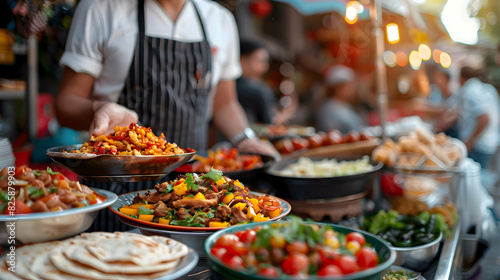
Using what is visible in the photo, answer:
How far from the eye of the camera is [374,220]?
2059mm

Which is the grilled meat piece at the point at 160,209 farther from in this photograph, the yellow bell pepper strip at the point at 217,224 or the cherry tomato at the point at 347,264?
the cherry tomato at the point at 347,264

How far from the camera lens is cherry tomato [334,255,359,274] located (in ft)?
2.98

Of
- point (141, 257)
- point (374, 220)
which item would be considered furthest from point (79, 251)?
point (374, 220)

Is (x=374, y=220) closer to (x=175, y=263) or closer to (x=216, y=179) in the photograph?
(x=216, y=179)

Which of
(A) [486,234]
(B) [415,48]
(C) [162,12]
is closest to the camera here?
(C) [162,12]

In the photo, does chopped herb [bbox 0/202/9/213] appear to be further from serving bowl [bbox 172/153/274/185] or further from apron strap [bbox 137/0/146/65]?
apron strap [bbox 137/0/146/65]

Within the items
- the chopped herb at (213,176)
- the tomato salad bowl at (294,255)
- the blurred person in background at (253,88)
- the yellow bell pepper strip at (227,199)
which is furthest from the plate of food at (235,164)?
the blurred person in background at (253,88)

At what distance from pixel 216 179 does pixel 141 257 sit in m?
0.45

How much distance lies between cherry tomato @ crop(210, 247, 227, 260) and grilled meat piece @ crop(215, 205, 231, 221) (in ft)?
0.74

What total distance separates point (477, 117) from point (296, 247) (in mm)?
6091

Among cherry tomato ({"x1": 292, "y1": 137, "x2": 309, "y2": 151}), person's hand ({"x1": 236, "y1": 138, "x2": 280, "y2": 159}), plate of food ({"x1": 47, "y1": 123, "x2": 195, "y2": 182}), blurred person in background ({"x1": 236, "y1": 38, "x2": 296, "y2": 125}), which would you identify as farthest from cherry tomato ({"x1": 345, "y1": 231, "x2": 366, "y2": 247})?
blurred person in background ({"x1": 236, "y1": 38, "x2": 296, "y2": 125})

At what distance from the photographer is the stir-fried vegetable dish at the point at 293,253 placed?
0.90 metres

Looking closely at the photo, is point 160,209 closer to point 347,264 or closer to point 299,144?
point 347,264

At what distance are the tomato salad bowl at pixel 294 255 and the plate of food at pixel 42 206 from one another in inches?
14.9
